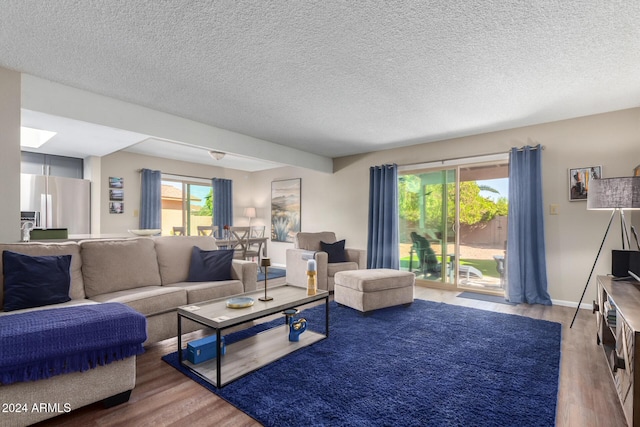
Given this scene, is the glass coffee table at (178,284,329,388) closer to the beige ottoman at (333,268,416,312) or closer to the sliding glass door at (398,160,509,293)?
the beige ottoman at (333,268,416,312)

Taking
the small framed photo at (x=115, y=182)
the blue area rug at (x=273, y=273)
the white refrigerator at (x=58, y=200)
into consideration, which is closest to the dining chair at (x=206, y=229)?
the blue area rug at (x=273, y=273)

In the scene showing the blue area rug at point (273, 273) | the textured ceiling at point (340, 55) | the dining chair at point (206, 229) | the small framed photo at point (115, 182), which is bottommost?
the blue area rug at point (273, 273)

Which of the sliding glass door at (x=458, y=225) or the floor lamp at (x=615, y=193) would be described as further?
the sliding glass door at (x=458, y=225)

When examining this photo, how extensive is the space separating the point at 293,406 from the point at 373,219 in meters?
4.14

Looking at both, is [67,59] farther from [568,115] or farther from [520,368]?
[568,115]

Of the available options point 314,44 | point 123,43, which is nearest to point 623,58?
point 314,44

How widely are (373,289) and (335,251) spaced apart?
1.39 metres

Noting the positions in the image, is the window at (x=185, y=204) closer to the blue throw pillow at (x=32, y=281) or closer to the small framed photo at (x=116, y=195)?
the small framed photo at (x=116, y=195)

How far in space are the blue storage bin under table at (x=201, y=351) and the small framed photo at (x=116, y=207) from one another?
4.41 metres

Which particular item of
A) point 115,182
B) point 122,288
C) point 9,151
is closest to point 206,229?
point 115,182

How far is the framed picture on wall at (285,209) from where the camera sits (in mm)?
7129

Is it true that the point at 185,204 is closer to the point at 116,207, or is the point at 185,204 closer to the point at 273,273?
the point at 116,207

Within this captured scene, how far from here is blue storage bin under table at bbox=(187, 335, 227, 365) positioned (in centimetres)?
228

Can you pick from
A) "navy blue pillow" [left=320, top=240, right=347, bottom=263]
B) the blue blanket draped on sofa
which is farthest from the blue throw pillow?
"navy blue pillow" [left=320, top=240, right=347, bottom=263]
